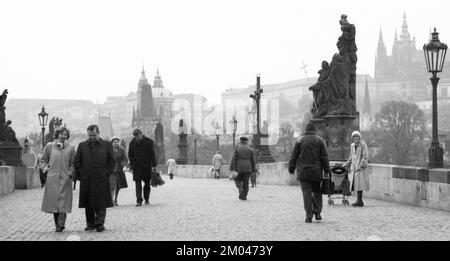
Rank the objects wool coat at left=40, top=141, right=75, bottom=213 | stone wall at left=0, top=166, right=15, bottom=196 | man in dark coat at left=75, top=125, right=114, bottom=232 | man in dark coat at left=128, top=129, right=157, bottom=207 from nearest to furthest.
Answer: wool coat at left=40, top=141, right=75, bottom=213 < man in dark coat at left=75, top=125, right=114, bottom=232 < man in dark coat at left=128, top=129, right=157, bottom=207 < stone wall at left=0, top=166, right=15, bottom=196

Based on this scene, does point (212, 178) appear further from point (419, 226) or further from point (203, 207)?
point (419, 226)

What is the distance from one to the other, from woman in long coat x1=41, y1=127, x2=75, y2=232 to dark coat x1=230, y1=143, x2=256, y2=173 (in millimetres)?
7264

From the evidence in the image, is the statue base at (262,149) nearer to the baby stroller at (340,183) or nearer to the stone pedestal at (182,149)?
the stone pedestal at (182,149)

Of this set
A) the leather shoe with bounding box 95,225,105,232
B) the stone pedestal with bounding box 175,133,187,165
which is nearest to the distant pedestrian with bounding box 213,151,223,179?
the stone pedestal with bounding box 175,133,187,165

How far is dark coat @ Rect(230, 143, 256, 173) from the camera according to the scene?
20.1 meters

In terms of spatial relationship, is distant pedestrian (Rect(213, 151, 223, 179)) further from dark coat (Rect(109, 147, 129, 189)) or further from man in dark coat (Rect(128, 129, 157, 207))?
man in dark coat (Rect(128, 129, 157, 207))

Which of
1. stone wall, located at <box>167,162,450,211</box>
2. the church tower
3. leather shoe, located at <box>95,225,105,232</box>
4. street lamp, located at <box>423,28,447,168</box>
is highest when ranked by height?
the church tower

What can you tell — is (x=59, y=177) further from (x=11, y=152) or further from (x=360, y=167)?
(x=11, y=152)

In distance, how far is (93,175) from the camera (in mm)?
13062

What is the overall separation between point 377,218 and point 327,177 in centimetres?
142

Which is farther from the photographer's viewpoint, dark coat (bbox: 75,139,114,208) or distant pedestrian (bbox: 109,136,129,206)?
distant pedestrian (bbox: 109,136,129,206)

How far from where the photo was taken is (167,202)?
757 inches

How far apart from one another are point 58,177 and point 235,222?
2669 millimetres
